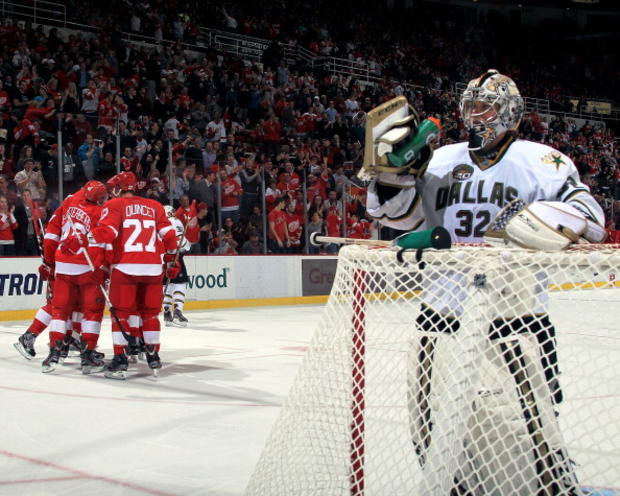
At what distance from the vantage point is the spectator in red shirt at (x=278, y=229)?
11664 mm

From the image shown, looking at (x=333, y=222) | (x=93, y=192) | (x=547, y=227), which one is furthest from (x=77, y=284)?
(x=333, y=222)

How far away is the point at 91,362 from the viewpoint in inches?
224

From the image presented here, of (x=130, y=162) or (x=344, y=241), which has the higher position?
(x=130, y=162)

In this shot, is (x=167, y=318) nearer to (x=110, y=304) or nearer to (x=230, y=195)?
(x=230, y=195)

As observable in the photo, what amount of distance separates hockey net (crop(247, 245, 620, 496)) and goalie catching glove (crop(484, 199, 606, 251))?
0.04m

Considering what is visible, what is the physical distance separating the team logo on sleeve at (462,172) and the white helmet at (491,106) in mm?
77

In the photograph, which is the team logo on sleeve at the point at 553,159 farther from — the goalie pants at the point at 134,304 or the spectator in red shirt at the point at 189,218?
the spectator in red shirt at the point at 189,218

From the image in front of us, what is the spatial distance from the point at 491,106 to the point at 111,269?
3676 millimetres

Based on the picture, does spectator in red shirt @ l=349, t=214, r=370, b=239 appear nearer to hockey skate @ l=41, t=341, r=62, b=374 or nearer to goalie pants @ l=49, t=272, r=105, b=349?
goalie pants @ l=49, t=272, r=105, b=349

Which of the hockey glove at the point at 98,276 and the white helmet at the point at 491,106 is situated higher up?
the white helmet at the point at 491,106

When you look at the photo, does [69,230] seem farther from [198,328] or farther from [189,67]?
[189,67]

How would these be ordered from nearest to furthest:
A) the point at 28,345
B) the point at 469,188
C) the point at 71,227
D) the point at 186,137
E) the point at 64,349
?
the point at 469,188, the point at 71,227, the point at 64,349, the point at 28,345, the point at 186,137

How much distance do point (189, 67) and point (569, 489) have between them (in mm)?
12749

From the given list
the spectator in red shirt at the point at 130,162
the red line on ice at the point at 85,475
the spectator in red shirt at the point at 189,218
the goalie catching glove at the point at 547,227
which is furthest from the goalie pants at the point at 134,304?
the spectator in red shirt at the point at 130,162
